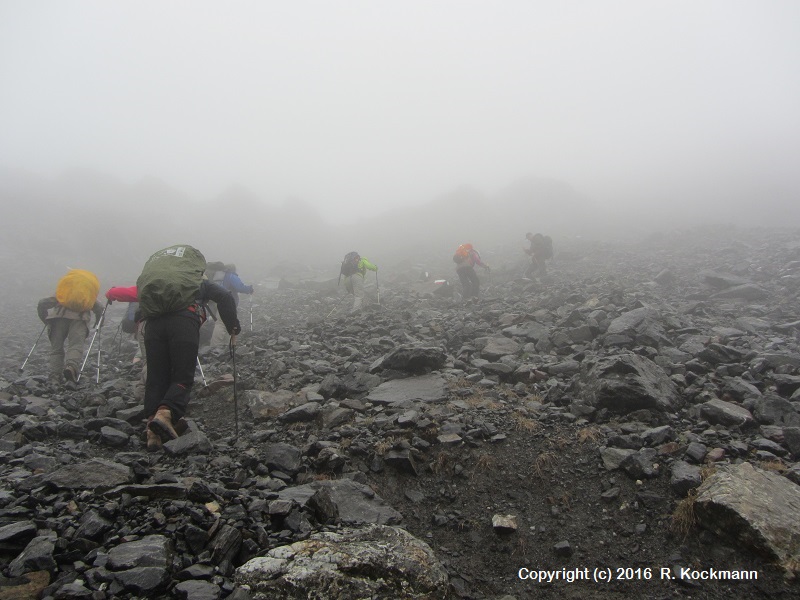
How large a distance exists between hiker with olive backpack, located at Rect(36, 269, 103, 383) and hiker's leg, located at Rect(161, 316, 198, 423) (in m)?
5.93

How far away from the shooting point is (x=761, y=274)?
63.2 ft

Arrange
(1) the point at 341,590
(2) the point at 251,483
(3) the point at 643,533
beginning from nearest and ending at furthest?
(1) the point at 341,590 → (3) the point at 643,533 → (2) the point at 251,483

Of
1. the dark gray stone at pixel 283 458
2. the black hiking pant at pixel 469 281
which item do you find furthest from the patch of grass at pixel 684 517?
the black hiking pant at pixel 469 281

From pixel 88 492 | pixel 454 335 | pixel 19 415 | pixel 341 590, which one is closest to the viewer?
pixel 341 590

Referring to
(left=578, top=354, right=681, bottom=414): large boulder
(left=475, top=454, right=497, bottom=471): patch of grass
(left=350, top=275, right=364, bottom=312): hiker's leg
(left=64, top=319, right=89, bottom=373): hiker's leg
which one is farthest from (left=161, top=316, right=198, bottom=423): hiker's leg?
(left=350, top=275, right=364, bottom=312): hiker's leg

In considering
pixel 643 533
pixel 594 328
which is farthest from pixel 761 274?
pixel 643 533

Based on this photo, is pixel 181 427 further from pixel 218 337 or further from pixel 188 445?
pixel 218 337

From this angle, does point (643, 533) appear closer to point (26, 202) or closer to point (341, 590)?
point (341, 590)

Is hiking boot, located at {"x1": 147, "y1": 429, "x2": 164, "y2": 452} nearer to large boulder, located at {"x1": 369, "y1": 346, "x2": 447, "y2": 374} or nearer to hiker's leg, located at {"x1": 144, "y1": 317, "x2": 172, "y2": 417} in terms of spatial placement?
hiker's leg, located at {"x1": 144, "y1": 317, "x2": 172, "y2": 417}

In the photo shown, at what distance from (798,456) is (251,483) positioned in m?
6.70

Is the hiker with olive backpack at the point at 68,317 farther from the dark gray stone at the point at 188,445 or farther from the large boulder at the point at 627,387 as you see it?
the large boulder at the point at 627,387

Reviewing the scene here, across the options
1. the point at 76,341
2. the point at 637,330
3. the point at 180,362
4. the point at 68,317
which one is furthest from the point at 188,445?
the point at 637,330

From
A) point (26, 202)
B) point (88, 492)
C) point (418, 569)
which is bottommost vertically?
point (418, 569)

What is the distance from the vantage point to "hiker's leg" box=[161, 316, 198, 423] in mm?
A: 6703
